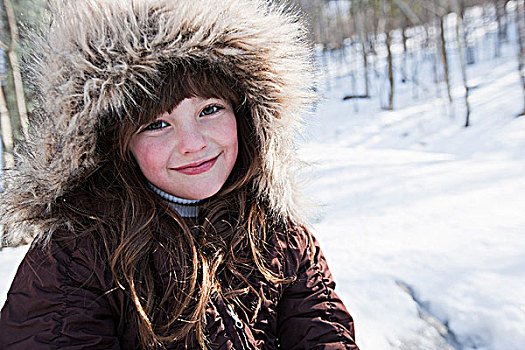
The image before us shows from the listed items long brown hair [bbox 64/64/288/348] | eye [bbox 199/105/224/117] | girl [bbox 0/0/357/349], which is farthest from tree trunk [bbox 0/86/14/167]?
eye [bbox 199/105/224/117]

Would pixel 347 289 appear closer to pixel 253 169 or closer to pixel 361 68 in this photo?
pixel 253 169

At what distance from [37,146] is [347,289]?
52.1 inches

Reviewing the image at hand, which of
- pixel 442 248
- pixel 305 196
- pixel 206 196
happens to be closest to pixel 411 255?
pixel 442 248

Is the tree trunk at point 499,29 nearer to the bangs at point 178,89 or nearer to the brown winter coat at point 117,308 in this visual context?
the brown winter coat at point 117,308

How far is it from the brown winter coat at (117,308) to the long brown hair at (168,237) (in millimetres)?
36

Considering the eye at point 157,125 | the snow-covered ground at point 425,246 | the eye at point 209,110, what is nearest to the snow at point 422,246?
the snow-covered ground at point 425,246

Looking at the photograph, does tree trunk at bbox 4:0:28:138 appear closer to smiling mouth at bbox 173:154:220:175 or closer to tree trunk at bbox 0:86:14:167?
tree trunk at bbox 0:86:14:167

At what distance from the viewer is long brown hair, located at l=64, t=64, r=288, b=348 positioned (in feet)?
3.80

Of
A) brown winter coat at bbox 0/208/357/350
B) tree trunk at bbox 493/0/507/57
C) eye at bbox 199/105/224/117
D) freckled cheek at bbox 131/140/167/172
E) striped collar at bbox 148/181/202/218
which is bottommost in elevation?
brown winter coat at bbox 0/208/357/350

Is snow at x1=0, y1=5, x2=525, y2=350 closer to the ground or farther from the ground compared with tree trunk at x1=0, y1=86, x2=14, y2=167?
closer to the ground

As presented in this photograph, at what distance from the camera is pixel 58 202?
4.00 ft

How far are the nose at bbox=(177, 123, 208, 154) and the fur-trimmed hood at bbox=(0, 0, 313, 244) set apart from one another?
0.14 m

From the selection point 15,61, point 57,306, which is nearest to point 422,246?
point 57,306

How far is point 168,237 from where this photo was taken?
124cm
